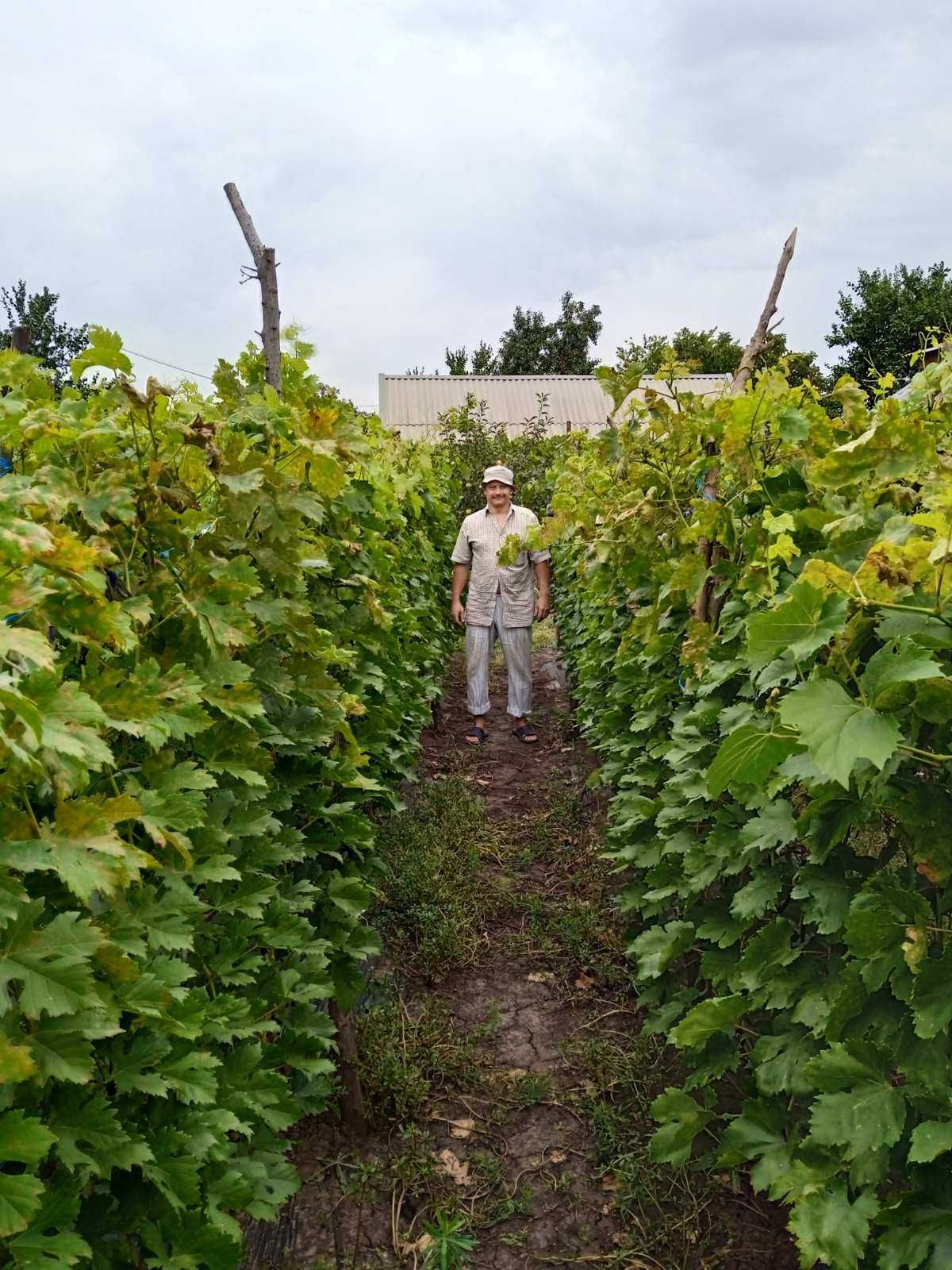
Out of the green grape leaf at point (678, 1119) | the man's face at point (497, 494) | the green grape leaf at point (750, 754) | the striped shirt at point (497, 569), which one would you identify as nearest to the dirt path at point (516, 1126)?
the green grape leaf at point (678, 1119)

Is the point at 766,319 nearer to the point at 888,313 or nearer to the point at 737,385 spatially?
the point at 737,385

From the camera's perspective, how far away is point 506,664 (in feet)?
25.6

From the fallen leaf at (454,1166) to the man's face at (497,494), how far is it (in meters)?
5.19

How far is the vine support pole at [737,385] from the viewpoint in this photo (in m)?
3.30

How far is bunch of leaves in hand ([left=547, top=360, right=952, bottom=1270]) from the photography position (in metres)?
1.66

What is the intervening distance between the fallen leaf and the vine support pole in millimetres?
1906

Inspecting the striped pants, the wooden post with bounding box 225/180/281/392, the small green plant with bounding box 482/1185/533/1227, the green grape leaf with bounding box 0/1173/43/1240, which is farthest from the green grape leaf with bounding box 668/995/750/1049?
the striped pants

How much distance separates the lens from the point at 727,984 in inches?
100

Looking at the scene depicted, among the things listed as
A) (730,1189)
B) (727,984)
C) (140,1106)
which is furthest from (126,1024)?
(730,1189)

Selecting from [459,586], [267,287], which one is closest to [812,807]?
[267,287]

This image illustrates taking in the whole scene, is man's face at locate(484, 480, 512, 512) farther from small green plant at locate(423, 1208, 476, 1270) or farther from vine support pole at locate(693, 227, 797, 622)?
small green plant at locate(423, 1208, 476, 1270)

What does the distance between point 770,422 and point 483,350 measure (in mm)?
55366

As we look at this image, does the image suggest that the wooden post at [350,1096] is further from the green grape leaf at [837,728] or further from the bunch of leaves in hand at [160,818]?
the green grape leaf at [837,728]

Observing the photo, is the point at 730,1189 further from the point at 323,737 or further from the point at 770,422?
the point at 770,422
